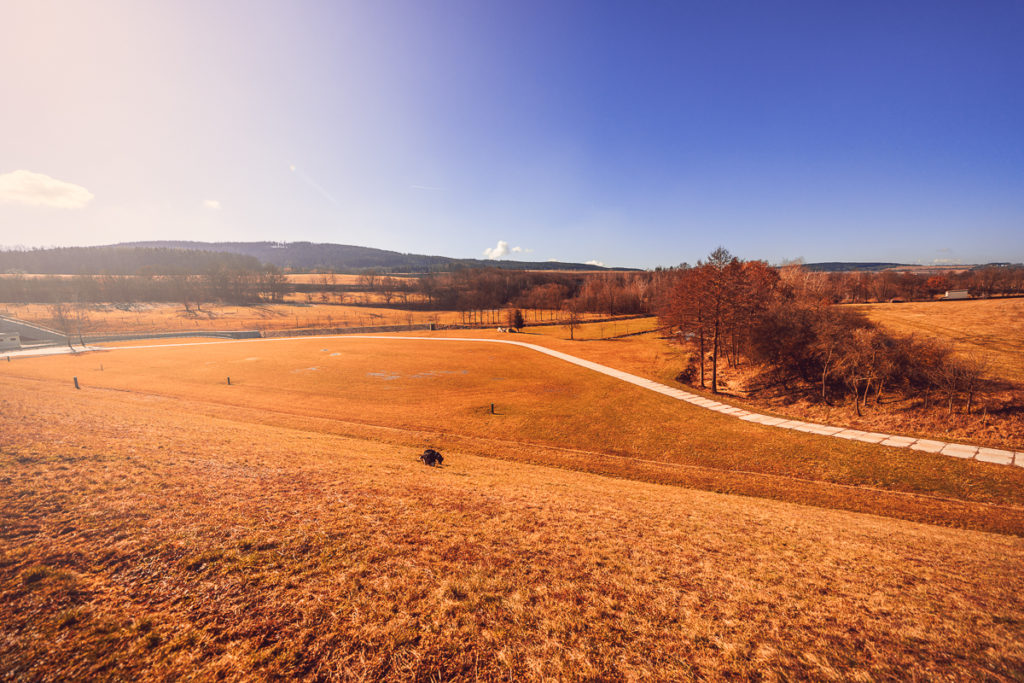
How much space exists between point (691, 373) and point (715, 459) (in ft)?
87.3

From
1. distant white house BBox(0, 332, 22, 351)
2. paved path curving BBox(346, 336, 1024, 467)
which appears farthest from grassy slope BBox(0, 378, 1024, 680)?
distant white house BBox(0, 332, 22, 351)

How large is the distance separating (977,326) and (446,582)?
59.9 m

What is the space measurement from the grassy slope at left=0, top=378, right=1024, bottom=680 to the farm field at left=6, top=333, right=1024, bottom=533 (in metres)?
4.55

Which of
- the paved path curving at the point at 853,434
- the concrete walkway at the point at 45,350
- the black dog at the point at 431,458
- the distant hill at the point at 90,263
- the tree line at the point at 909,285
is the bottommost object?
the paved path curving at the point at 853,434

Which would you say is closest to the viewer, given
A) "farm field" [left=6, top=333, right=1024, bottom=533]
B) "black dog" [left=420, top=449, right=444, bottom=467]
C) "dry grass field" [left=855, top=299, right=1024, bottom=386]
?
"farm field" [left=6, top=333, right=1024, bottom=533]

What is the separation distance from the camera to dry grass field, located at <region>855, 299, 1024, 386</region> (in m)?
27.5

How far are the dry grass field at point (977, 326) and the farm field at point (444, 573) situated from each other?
19889 mm

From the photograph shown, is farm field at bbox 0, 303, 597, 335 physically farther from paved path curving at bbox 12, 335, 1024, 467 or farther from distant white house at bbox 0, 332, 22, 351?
paved path curving at bbox 12, 335, 1024, 467

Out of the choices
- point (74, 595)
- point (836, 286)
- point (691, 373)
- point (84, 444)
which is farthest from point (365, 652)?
point (836, 286)

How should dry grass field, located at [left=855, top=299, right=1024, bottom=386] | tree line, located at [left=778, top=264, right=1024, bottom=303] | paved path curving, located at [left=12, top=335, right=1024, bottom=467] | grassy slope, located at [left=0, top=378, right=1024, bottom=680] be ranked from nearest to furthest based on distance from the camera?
grassy slope, located at [left=0, top=378, right=1024, bottom=680] < paved path curving, located at [left=12, top=335, right=1024, bottom=467] < dry grass field, located at [left=855, top=299, right=1024, bottom=386] < tree line, located at [left=778, top=264, right=1024, bottom=303]

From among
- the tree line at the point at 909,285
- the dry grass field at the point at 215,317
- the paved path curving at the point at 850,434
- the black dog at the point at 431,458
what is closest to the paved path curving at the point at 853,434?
the paved path curving at the point at 850,434

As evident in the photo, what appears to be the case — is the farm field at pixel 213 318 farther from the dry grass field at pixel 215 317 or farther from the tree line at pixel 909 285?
the tree line at pixel 909 285

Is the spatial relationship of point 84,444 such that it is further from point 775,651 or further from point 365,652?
point 775,651

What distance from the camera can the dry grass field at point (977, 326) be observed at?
90.2 feet
